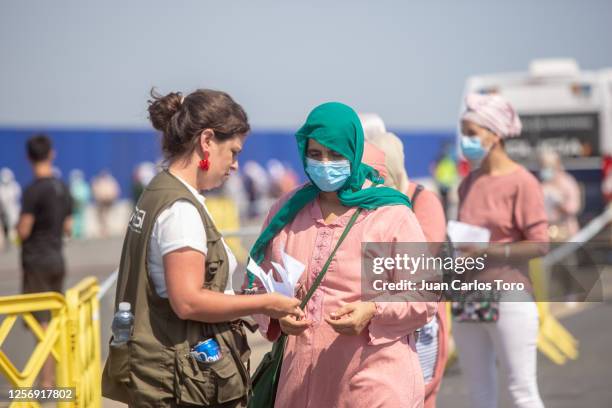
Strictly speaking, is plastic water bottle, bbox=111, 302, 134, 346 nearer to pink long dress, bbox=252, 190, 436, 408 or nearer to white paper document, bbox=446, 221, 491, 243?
pink long dress, bbox=252, 190, 436, 408

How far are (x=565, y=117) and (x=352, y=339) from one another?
48.4 ft

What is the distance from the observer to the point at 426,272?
3828mm

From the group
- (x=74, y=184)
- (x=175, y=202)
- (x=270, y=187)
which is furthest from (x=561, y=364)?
(x=270, y=187)

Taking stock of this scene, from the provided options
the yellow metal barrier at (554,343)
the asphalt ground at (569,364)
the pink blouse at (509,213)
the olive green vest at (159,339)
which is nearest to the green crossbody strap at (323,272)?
the olive green vest at (159,339)

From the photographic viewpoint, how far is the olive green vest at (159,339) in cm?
359

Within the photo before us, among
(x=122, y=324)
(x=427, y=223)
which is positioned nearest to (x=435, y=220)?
(x=427, y=223)

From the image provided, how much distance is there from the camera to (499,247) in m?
5.37

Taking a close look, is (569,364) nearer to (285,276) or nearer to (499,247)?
(499,247)

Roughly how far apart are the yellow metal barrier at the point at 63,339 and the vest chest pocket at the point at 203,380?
58.9 inches

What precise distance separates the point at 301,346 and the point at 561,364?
20.1 ft

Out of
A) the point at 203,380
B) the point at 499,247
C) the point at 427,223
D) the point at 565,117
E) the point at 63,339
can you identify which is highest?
the point at 565,117

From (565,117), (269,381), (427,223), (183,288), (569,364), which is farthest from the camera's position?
(565,117)

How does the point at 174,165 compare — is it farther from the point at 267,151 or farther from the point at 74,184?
the point at 267,151

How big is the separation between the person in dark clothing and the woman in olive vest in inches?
167
